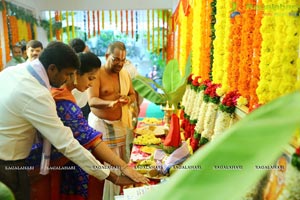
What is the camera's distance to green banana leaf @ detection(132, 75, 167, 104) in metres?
2.36

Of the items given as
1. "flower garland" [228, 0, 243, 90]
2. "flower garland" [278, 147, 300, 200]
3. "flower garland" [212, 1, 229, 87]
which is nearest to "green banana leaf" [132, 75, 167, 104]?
"flower garland" [212, 1, 229, 87]

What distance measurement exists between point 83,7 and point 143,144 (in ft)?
17.8

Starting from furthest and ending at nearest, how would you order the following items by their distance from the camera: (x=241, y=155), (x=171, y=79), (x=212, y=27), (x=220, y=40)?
(x=171, y=79) < (x=212, y=27) < (x=220, y=40) < (x=241, y=155)

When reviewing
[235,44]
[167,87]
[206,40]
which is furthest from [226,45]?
[167,87]

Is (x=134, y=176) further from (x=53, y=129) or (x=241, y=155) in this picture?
(x=241, y=155)

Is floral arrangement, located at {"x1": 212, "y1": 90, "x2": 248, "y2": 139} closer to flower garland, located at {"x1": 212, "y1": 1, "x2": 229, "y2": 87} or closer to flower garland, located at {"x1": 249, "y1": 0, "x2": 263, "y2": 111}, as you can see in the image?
flower garland, located at {"x1": 249, "y1": 0, "x2": 263, "y2": 111}

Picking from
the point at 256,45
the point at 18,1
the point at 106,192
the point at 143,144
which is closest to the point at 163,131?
the point at 143,144

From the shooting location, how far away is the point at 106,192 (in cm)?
232

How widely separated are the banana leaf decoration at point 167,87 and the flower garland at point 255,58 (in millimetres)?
770

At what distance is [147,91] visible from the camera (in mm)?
2400

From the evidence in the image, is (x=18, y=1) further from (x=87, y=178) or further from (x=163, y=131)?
(x=87, y=178)

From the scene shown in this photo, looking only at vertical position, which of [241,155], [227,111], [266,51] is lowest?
[227,111]

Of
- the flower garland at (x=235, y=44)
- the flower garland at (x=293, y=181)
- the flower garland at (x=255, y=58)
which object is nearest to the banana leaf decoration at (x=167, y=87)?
the flower garland at (x=235, y=44)

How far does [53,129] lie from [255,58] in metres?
0.97
